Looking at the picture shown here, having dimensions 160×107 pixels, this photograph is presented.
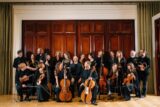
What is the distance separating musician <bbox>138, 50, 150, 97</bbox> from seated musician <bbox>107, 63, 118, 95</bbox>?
82 cm

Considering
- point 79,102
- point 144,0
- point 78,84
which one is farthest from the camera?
point 144,0

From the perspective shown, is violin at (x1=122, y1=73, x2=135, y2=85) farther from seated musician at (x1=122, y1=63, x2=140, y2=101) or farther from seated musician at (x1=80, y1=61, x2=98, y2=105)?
seated musician at (x1=80, y1=61, x2=98, y2=105)

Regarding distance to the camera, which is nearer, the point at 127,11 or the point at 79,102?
the point at 79,102

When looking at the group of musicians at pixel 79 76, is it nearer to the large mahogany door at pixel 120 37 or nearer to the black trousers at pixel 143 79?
the black trousers at pixel 143 79

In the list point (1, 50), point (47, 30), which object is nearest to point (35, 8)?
point (47, 30)

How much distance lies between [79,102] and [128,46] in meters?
2.96

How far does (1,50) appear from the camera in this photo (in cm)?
861

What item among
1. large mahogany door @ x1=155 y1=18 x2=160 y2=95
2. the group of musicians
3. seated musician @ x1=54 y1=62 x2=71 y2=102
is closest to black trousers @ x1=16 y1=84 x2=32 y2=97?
the group of musicians

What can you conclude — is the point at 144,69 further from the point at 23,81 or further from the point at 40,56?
the point at 23,81

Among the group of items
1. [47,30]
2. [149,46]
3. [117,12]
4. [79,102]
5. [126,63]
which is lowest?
[79,102]

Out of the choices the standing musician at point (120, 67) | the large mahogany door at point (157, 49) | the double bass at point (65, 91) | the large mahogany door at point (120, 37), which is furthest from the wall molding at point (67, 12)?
the double bass at point (65, 91)

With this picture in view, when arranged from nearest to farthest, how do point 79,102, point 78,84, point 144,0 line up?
point 79,102 → point 78,84 → point 144,0

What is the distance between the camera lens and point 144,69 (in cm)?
786

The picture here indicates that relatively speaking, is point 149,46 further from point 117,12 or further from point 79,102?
point 79,102
